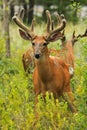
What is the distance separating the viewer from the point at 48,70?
995 cm

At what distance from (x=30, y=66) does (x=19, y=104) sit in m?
3.80

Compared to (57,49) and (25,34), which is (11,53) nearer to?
(57,49)

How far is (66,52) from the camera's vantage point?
1201 cm

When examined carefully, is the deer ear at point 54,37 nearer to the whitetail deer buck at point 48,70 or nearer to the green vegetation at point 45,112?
the whitetail deer buck at point 48,70

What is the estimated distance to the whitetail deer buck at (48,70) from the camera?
381 inches

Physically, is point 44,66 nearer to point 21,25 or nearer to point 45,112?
point 21,25

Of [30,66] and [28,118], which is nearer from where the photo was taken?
[28,118]

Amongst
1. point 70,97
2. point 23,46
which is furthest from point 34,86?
point 23,46

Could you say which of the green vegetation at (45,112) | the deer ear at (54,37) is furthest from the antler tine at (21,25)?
the green vegetation at (45,112)

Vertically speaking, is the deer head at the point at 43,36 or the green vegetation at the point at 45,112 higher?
the deer head at the point at 43,36

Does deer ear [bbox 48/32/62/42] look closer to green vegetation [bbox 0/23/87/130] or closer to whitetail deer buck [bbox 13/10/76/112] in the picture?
whitetail deer buck [bbox 13/10/76/112]

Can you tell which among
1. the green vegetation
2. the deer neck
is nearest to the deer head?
the deer neck

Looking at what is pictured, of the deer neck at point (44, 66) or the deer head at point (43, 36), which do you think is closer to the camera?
the deer head at point (43, 36)

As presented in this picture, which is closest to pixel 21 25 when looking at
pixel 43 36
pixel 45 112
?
pixel 43 36
